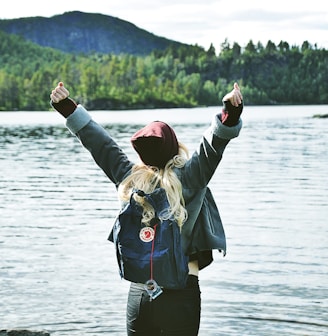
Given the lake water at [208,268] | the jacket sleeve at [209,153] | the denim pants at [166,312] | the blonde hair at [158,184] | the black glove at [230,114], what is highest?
the black glove at [230,114]

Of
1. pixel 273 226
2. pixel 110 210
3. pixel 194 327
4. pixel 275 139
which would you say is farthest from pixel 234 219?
pixel 275 139

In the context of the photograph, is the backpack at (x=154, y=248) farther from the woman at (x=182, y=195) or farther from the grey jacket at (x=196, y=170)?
the grey jacket at (x=196, y=170)

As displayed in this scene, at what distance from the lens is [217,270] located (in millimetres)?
14430

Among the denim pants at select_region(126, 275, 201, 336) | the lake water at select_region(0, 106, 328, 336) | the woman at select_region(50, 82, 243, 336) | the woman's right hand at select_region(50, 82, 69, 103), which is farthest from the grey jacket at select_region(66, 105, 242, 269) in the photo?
the lake water at select_region(0, 106, 328, 336)

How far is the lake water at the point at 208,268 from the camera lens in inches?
438

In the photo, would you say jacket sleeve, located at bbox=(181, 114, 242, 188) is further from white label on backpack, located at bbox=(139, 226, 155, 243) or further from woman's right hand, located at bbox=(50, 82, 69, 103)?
woman's right hand, located at bbox=(50, 82, 69, 103)

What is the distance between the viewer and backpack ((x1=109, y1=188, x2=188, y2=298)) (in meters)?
4.59

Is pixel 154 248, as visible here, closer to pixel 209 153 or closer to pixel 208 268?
pixel 209 153

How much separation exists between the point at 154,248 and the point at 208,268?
10.1m

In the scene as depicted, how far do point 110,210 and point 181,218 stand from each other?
19.1m

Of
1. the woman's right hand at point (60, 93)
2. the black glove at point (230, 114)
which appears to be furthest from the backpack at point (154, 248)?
the woman's right hand at point (60, 93)

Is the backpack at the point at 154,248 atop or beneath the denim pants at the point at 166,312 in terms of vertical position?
atop

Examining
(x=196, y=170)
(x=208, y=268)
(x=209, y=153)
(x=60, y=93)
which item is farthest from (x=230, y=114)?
(x=208, y=268)

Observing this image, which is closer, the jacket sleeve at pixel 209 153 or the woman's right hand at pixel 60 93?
the jacket sleeve at pixel 209 153
